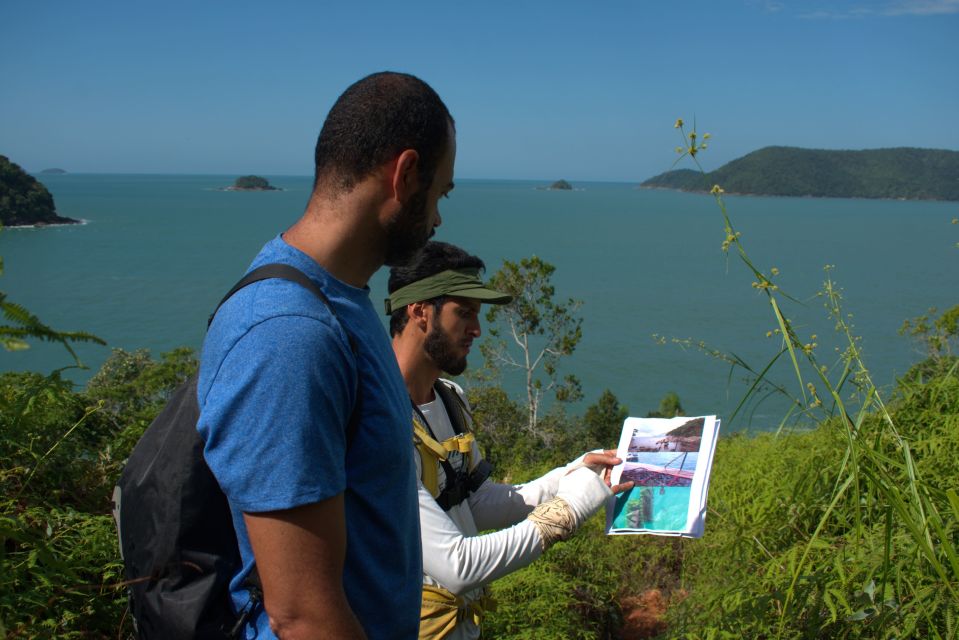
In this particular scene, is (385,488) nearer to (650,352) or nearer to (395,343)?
(395,343)

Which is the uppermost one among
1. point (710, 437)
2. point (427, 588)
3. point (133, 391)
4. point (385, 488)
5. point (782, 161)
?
point (782, 161)

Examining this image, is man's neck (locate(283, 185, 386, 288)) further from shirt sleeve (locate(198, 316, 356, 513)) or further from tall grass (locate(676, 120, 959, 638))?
tall grass (locate(676, 120, 959, 638))

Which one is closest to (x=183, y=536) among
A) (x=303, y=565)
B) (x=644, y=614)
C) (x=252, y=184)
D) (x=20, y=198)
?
(x=303, y=565)

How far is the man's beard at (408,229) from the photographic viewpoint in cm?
113

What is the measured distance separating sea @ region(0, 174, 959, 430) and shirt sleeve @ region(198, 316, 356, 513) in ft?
4.20

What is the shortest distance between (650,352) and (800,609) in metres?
46.0

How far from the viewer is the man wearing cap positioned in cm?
180

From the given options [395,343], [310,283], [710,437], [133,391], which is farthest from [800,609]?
[133,391]

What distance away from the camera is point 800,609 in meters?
1.96

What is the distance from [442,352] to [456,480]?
36 cm

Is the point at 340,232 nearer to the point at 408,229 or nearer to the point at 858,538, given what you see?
the point at 408,229

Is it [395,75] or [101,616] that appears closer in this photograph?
[395,75]

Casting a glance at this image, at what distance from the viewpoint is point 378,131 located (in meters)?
1.09

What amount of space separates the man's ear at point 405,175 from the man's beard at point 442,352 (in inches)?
39.3
